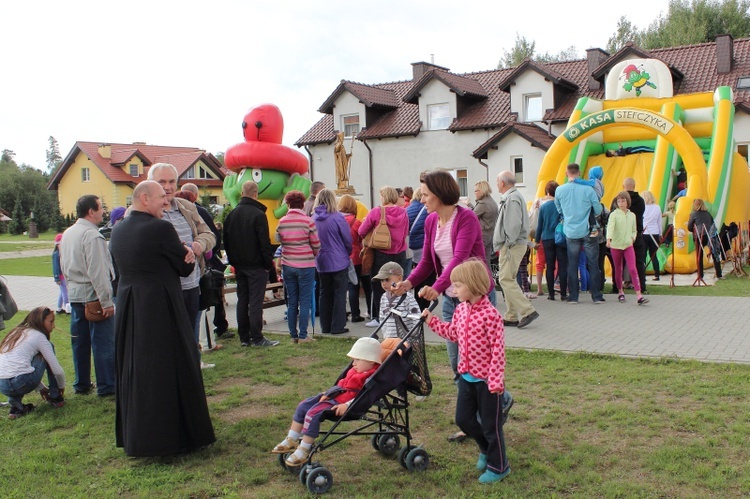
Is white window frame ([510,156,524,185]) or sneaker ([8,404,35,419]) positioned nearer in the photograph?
sneaker ([8,404,35,419])

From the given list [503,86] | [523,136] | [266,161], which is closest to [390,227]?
[266,161]

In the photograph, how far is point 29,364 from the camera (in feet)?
21.4

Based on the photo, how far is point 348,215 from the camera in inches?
424

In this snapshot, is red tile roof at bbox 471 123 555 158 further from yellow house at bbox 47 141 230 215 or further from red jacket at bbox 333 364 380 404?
yellow house at bbox 47 141 230 215

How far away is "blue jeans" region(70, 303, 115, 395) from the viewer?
7102mm

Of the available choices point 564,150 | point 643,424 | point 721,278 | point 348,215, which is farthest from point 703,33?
point 643,424

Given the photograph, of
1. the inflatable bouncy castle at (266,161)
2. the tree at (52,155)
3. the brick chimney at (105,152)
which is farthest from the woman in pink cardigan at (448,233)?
the tree at (52,155)

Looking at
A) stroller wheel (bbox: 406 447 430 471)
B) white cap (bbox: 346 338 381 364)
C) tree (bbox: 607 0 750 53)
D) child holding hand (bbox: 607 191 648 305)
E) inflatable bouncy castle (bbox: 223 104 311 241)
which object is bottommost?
stroller wheel (bbox: 406 447 430 471)

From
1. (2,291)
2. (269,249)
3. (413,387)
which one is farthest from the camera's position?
(269,249)

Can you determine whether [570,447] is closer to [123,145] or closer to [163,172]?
[163,172]

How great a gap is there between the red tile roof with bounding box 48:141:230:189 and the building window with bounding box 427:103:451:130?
27.0m

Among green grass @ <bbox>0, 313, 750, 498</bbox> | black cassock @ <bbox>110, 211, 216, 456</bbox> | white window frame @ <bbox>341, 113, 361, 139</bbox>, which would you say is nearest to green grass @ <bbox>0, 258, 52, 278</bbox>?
white window frame @ <bbox>341, 113, 361, 139</bbox>

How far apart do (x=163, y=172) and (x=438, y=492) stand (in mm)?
3650

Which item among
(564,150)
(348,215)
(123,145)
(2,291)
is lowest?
(2,291)
